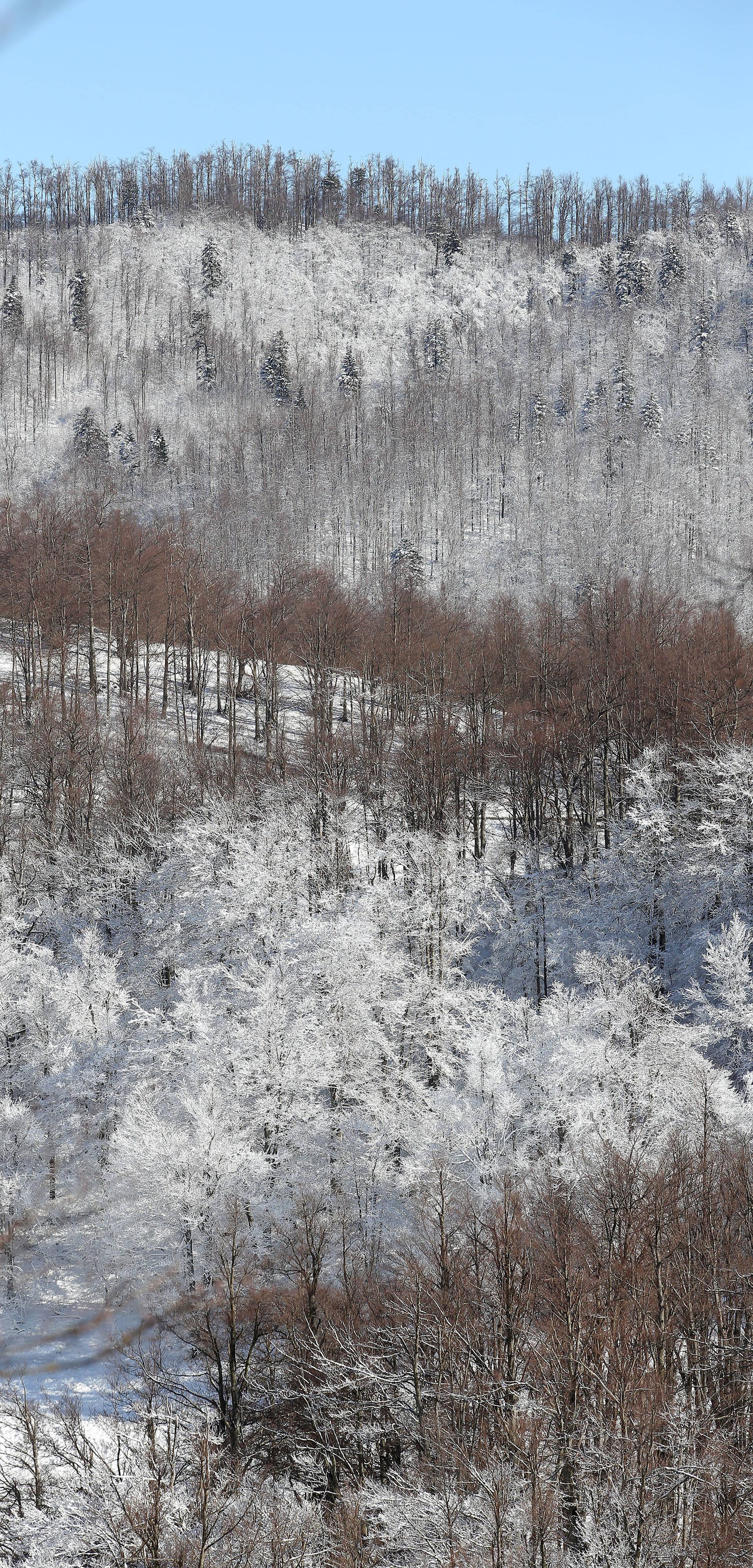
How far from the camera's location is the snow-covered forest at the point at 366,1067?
25.5 m

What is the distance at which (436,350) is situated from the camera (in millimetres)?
163250

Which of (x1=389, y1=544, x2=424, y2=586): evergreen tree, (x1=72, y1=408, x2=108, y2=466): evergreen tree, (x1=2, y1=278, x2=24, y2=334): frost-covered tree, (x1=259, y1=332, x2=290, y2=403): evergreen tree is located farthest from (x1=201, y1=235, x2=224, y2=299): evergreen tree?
(x1=389, y1=544, x2=424, y2=586): evergreen tree

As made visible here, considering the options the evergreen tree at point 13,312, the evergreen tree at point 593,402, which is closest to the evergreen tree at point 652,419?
the evergreen tree at point 593,402

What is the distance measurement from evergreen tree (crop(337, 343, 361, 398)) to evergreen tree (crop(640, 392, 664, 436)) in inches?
1708

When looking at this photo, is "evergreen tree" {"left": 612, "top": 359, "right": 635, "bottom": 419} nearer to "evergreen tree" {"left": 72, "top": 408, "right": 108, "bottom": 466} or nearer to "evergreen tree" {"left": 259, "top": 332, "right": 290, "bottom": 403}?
"evergreen tree" {"left": 259, "top": 332, "right": 290, "bottom": 403}

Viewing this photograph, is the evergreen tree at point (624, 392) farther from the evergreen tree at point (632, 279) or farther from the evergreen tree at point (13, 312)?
the evergreen tree at point (13, 312)

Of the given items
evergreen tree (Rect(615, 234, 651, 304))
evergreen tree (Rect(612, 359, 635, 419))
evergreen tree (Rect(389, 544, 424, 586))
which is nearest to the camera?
evergreen tree (Rect(389, 544, 424, 586))

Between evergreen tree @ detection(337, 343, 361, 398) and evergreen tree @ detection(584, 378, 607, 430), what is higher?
evergreen tree @ detection(337, 343, 361, 398)

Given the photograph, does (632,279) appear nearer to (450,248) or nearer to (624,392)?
(624,392)

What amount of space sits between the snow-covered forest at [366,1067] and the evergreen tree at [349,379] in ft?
225

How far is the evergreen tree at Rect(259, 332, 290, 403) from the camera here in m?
155

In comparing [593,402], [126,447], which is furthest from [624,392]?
[126,447]

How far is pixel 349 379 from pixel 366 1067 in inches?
5500

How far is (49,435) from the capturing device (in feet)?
459
